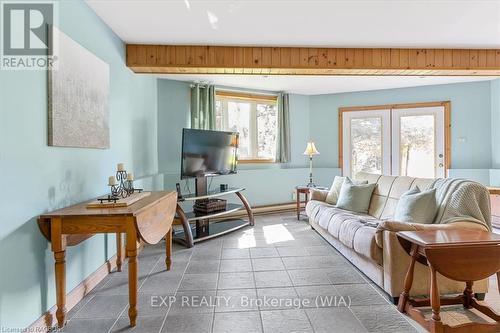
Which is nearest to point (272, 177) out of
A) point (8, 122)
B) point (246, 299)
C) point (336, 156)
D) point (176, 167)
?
point (336, 156)

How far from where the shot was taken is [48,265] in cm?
185

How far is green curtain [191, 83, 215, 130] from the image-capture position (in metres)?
4.67

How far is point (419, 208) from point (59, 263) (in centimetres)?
261

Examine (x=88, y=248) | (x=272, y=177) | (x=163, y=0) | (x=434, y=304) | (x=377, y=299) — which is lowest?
(x=377, y=299)

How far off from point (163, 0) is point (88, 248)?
2040mm

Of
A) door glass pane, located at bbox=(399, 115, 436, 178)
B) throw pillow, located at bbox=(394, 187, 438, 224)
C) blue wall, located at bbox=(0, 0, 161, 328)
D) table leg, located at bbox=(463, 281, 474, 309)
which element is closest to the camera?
blue wall, located at bbox=(0, 0, 161, 328)

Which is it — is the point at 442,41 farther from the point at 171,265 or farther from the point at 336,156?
the point at 171,265

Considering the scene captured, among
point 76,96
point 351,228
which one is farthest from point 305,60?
point 76,96

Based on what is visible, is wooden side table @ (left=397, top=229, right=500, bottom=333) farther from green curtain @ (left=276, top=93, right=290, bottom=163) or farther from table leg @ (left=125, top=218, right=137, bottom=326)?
green curtain @ (left=276, top=93, right=290, bottom=163)

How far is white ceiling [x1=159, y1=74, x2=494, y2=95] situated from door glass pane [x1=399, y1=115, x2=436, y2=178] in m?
0.65

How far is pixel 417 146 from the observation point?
17.3 feet

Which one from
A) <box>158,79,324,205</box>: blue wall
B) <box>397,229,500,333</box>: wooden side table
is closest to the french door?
<box>158,79,324,205</box>: blue wall

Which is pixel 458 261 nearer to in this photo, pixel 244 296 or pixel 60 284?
pixel 244 296

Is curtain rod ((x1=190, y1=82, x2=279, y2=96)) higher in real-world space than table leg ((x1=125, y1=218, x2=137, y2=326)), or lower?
higher
